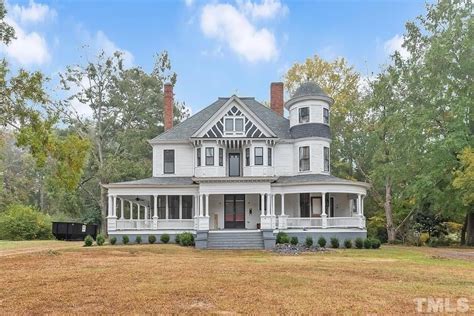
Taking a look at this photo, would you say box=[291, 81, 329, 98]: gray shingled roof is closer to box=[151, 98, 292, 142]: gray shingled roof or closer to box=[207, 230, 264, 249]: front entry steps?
box=[151, 98, 292, 142]: gray shingled roof

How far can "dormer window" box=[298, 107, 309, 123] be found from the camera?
31.0 metres

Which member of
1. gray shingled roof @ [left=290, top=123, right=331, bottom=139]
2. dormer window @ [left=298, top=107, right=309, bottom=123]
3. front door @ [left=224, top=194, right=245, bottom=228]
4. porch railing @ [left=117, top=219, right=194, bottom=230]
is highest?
dormer window @ [left=298, top=107, right=309, bottom=123]

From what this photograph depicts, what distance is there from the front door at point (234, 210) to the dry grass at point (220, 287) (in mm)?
A: 14860

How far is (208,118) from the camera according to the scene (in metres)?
33.1

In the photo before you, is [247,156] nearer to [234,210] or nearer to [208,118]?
[234,210]

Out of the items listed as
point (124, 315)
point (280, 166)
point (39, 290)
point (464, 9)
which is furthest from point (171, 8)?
point (464, 9)

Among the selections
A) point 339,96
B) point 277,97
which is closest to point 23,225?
point 277,97

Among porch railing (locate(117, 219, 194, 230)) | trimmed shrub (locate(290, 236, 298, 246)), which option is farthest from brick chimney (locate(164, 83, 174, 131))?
trimmed shrub (locate(290, 236, 298, 246))

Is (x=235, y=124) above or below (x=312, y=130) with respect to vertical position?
above

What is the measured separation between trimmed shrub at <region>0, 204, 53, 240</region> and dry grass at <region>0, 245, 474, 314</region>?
2575cm

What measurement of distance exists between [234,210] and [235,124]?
5.46 metres

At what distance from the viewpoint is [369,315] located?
26.7 feet

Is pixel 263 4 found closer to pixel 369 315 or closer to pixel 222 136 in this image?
pixel 222 136

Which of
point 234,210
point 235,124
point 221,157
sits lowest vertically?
point 234,210
